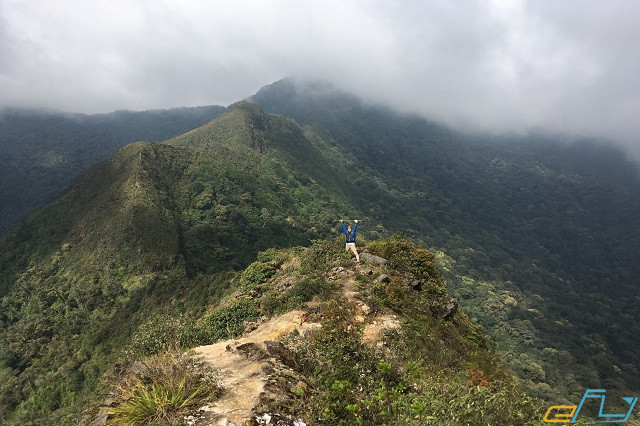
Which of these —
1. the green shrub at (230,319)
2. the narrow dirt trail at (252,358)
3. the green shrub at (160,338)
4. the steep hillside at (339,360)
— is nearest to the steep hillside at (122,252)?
the green shrub at (230,319)

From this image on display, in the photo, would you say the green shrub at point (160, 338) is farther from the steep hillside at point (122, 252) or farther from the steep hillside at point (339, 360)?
the steep hillside at point (122, 252)

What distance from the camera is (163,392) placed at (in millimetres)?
6598

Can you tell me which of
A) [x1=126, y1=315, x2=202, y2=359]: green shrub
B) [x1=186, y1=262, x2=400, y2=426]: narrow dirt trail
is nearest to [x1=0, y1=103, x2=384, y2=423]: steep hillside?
[x1=126, y1=315, x2=202, y2=359]: green shrub

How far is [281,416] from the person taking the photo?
684 centimetres

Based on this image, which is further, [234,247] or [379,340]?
[234,247]

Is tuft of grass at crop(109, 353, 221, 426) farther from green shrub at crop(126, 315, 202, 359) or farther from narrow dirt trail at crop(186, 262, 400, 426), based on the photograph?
green shrub at crop(126, 315, 202, 359)

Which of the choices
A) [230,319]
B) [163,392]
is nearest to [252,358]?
[163,392]

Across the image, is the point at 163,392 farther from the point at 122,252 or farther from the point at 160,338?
the point at 122,252

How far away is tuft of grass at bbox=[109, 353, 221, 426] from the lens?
627cm

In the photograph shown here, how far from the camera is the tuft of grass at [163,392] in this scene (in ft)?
20.6

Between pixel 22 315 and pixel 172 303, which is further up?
pixel 172 303

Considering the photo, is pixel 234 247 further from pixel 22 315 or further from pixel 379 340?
pixel 379 340

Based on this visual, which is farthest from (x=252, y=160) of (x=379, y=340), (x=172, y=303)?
(x=379, y=340)

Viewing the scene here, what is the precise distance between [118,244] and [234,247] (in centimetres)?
2612
